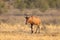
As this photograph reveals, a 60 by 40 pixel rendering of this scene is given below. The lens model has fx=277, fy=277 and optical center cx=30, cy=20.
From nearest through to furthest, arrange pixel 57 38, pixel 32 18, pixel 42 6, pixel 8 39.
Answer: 1. pixel 8 39
2. pixel 57 38
3. pixel 32 18
4. pixel 42 6

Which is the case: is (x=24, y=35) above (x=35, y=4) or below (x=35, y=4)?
above

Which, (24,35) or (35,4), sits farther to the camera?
(35,4)

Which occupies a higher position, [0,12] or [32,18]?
[32,18]

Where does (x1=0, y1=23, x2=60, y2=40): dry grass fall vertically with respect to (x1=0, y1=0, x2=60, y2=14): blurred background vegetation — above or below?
above

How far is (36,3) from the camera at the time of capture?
50.7 metres

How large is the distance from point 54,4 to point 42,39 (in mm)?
32172

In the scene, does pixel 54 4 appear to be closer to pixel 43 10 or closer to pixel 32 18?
pixel 43 10

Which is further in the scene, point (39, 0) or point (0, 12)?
point (39, 0)

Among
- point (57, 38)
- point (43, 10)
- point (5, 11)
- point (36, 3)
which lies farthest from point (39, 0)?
point (57, 38)

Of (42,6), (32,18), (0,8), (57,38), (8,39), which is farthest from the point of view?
(42,6)

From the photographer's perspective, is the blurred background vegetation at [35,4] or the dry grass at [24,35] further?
the blurred background vegetation at [35,4]

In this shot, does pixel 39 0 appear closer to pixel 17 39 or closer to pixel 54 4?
pixel 54 4

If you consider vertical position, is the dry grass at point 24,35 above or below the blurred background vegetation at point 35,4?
above

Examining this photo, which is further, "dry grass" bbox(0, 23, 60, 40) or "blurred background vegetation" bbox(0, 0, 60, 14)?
"blurred background vegetation" bbox(0, 0, 60, 14)
